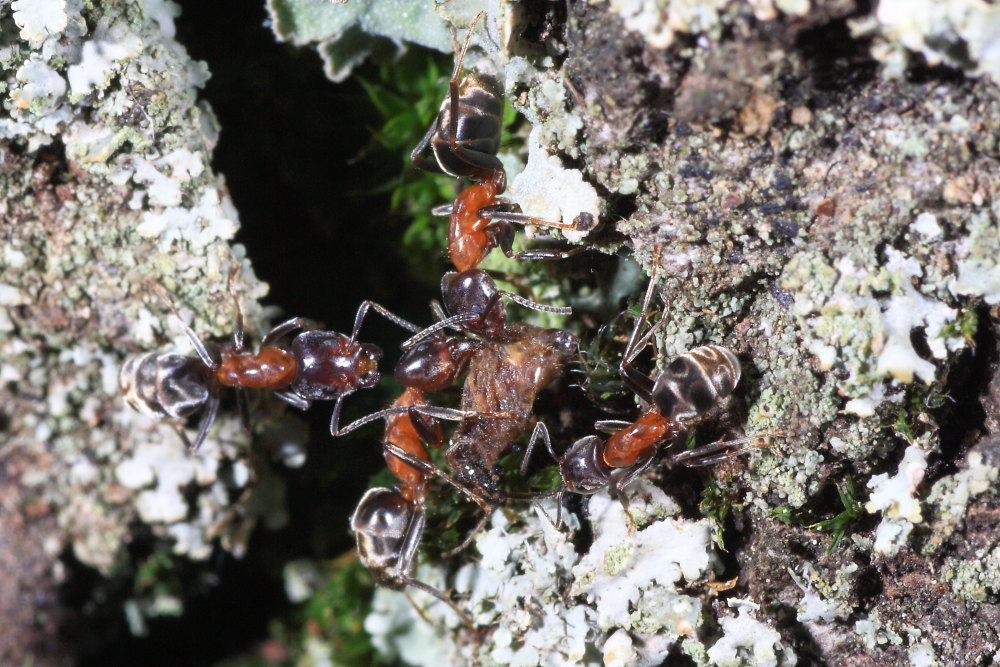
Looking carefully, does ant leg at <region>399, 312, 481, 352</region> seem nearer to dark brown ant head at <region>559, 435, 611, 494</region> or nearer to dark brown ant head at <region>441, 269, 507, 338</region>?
dark brown ant head at <region>441, 269, 507, 338</region>

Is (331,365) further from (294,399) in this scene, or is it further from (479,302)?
(479,302)

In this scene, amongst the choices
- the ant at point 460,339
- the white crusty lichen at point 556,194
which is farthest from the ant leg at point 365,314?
the white crusty lichen at point 556,194

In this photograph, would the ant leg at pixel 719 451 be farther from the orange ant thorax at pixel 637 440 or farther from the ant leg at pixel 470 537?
the ant leg at pixel 470 537

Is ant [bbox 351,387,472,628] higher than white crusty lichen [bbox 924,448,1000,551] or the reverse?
the reverse

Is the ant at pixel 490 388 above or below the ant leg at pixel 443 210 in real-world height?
below

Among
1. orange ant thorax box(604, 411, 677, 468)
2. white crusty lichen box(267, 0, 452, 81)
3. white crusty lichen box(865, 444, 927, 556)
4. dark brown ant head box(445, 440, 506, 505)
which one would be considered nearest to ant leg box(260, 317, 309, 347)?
dark brown ant head box(445, 440, 506, 505)

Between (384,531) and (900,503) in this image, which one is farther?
(384,531)

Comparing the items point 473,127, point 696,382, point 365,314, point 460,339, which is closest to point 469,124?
point 473,127

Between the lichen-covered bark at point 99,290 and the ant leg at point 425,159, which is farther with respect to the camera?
the ant leg at point 425,159
